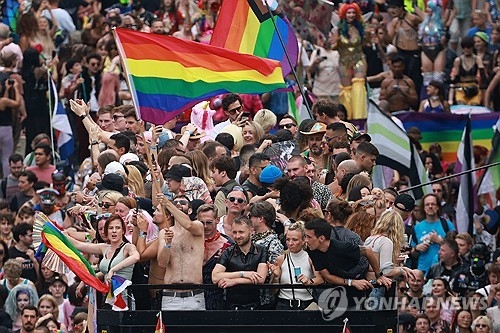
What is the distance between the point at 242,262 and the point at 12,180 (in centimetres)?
1132

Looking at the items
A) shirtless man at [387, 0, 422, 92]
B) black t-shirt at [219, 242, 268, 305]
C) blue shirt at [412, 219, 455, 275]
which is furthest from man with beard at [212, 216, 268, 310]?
shirtless man at [387, 0, 422, 92]

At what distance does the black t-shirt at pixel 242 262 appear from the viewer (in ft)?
56.7

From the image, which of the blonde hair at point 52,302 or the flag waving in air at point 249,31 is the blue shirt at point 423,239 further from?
the blonde hair at point 52,302

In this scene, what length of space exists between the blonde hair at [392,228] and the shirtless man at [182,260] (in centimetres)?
168

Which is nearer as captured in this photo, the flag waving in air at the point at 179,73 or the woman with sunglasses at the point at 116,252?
the woman with sunglasses at the point at 116,252

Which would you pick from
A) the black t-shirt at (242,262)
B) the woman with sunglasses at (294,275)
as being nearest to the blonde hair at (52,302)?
the black t-shirt at (242,262)

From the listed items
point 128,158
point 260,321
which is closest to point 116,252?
point 260,321

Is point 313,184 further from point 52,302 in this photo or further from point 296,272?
point 52,302

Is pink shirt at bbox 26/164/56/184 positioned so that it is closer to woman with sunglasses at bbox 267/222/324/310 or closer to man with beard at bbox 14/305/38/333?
man with beard at bbox 14/305/38/333

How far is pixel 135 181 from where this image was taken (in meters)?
20.4

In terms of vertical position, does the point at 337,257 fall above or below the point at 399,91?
below

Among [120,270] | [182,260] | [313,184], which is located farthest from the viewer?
[313,184]

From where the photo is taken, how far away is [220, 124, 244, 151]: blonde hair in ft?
74.3

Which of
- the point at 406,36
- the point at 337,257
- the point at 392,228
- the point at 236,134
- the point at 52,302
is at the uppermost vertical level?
→ the point at 406,36
